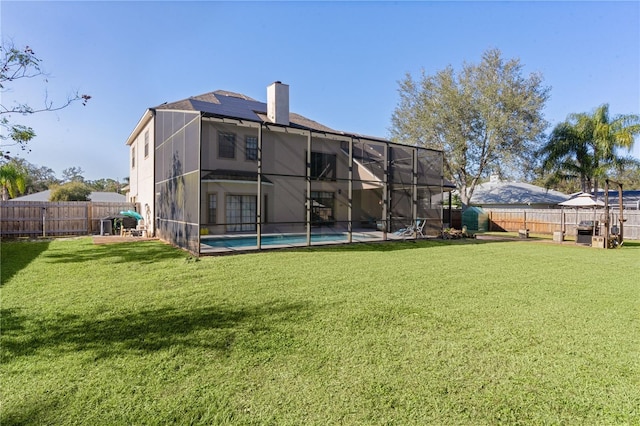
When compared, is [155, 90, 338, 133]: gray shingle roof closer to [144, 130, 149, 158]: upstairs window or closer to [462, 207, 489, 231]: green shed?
[144, 130, 149, 158]: upstairs window

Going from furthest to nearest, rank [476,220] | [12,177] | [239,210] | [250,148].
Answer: [476,220]
[12,177]
[250,148]
[239,210]

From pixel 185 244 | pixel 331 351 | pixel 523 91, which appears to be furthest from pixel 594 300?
pixel 523 91

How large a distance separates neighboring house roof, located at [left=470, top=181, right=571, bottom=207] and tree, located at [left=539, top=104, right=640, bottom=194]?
184 cm

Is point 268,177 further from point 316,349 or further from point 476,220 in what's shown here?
point 476,220

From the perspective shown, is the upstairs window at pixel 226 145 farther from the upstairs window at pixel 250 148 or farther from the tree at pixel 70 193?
the tree at pixel 70 193

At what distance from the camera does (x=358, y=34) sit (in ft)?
46.1

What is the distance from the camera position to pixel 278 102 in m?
15.4

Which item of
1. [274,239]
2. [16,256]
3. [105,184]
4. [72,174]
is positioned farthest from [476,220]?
[72,174]

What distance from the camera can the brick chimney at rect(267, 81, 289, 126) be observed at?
15398 millimetres

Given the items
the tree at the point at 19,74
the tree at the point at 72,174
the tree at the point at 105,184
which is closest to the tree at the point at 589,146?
the tree at the point at 19,74

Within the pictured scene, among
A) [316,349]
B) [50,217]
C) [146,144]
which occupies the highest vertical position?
[146,144]

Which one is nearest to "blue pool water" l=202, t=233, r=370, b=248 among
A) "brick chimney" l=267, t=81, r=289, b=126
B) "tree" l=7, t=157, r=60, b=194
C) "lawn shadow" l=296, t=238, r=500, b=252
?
"lawn shadow" l=296, t=238, r=500, b=252

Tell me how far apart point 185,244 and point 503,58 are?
83.8 feet

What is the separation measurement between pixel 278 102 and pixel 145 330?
43.7ft
